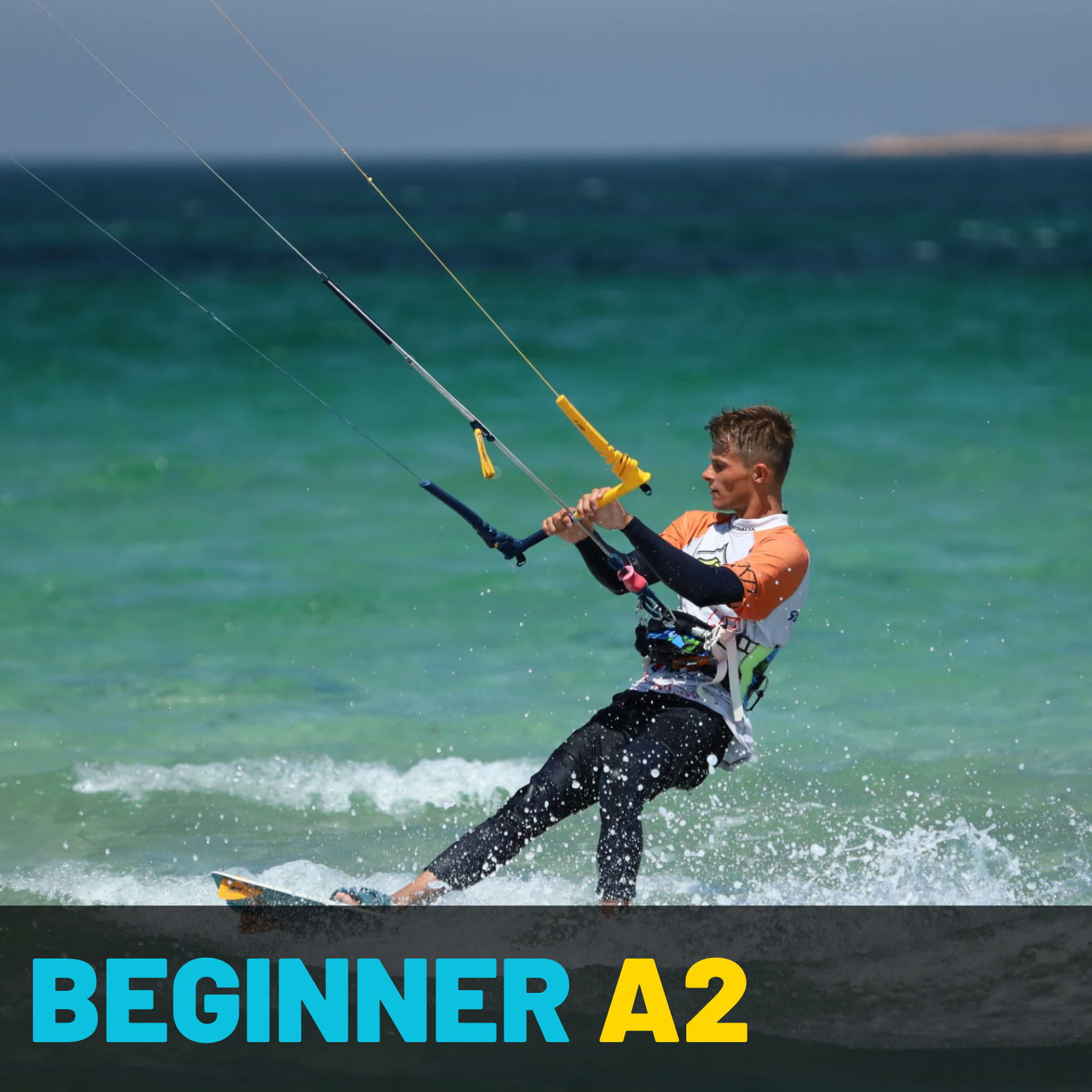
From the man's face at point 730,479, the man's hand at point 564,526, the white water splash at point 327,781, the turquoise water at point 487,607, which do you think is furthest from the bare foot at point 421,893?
the white water splash at point 327,781

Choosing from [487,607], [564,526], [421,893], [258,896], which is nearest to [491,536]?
[564,526]

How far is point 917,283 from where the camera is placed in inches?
→ 1329

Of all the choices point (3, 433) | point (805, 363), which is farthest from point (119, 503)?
Result: point (805, 363)

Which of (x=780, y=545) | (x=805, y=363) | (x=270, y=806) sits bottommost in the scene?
(x=270, y=806)

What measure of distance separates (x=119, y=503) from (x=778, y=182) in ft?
434

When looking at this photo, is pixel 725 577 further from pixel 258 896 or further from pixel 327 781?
pixel 327 781

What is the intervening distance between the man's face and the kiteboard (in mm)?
1607

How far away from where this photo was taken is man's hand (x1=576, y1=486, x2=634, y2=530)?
4543 mm

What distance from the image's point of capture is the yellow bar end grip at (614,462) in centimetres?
454

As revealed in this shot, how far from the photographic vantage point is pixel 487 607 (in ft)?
31.2

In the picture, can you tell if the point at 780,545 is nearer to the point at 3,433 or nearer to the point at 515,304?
the point at 3,433

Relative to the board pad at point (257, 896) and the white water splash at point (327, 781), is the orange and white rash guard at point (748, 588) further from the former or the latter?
the white water splash at point (327, 781)

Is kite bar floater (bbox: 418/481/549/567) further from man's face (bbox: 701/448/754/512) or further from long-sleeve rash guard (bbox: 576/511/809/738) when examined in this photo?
man's face (bbox: 701/448/754/512)

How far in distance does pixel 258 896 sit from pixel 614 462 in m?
1.61
